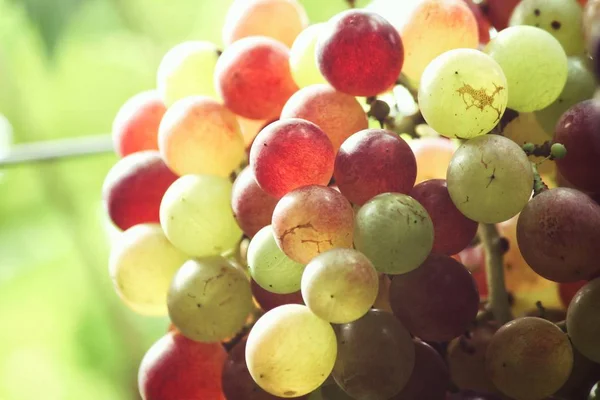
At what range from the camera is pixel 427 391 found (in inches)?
23.5

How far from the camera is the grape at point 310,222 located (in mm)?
564

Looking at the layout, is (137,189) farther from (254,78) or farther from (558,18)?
(558,18)

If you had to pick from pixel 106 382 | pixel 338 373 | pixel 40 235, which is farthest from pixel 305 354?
pixel 40 235

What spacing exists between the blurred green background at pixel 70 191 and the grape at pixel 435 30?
0.48 metres

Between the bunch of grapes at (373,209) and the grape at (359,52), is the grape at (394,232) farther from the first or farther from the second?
the grape at (359,52)

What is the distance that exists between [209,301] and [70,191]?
0.68 m

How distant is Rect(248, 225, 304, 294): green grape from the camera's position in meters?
0.60

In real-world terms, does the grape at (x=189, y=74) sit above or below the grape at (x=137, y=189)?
above

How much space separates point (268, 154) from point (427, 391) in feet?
0.74

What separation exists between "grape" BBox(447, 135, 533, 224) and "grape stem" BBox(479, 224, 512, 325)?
0.10m

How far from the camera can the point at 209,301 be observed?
0.64 metres

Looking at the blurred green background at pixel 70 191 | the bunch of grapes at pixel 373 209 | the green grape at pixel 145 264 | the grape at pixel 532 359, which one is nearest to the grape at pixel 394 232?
the bunch of grapes at pixel 373 209

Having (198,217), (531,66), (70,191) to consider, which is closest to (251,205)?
(198,217)

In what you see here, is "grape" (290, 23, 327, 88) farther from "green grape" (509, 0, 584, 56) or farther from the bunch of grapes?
"green grape" (509, 0, 584, 56)
